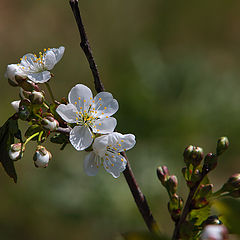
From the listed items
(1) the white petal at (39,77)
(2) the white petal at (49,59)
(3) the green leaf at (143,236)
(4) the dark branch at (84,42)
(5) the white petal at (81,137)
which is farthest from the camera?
(2) the white petal at (49,59)

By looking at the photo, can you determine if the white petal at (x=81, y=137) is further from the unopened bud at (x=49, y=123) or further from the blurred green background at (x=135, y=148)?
the blurred green background at (x=135, y=148)

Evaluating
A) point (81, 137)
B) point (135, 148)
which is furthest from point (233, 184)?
point (135, 148)

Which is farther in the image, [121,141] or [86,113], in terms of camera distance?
[86,113]

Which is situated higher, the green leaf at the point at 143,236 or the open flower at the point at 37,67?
the open flower at the point at 37,67

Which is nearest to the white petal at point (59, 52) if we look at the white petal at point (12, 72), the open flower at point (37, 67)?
the open flower at point (37, 67)

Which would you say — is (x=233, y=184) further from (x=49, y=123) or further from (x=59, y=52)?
(x=59, y=52)

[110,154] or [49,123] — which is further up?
[49,123]

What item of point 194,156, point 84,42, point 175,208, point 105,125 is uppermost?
point 84,42
